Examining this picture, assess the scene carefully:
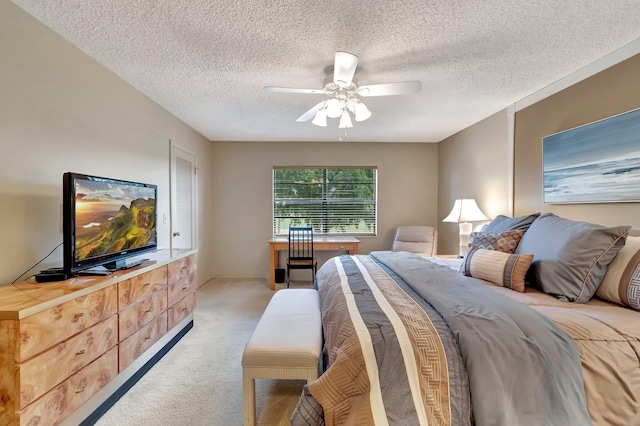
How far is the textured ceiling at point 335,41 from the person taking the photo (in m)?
1.61

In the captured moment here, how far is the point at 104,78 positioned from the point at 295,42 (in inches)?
65.0

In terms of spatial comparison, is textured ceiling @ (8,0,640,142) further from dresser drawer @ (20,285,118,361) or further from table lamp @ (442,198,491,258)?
dresser drawer @ (20,285,118,361)

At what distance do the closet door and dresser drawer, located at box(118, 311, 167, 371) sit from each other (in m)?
1.41

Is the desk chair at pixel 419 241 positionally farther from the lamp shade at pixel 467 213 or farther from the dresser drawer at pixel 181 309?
the dresser drawer at pixel 181 309

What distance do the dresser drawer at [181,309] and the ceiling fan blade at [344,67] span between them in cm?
236

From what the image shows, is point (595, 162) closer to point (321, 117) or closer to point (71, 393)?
point (321, 117)

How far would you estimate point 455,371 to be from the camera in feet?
3.70

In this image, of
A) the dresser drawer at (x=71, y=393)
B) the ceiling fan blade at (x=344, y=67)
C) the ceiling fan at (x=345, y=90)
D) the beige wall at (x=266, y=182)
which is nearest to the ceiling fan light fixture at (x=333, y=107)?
the ceiling fan at (x=345, y=90)

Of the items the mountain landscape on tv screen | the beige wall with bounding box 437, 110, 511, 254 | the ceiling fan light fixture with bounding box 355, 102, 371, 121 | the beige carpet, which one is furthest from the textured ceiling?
the beige carpet

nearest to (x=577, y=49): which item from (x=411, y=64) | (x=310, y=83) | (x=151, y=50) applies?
(x=411, y=64)

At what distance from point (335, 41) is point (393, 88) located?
538 mm

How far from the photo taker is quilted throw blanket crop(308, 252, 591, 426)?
42.5 inches

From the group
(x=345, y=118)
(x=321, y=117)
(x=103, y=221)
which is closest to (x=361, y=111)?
(x=345, y=118)

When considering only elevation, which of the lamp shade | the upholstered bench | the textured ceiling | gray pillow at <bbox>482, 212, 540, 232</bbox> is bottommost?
the upholstered bench
